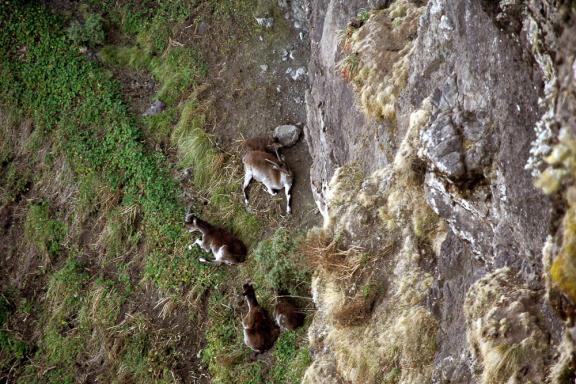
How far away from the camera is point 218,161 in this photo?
449 inches

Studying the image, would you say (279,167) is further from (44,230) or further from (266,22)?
(44,230)

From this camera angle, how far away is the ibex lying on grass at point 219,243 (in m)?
10.6

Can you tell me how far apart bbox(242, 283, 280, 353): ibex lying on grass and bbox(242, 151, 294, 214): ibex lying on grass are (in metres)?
1.65

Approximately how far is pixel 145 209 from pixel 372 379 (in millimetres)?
6601

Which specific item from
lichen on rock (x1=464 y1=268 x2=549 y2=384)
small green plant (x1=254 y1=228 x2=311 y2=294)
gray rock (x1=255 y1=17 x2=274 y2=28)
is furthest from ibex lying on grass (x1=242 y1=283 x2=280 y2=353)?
gray rock (x1=255 y1=17 x2=274 y2=28)

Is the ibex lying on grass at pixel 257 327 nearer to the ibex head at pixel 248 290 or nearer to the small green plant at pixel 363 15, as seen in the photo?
the ibex head at pixel 248 290

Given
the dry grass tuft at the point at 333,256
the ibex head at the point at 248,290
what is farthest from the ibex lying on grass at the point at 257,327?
the dry grass tuft at the point at 333,256

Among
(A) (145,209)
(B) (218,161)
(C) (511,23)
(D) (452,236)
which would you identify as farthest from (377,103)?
(A) (145,209)

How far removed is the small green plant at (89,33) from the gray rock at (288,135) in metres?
4.93

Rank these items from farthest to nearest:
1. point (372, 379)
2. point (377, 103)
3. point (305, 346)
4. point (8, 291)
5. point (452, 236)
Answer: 1. point (8, 291)
2. point (305, 346)
3. point (377, 103)
4. point (372, 379)
5. point (452, 236)

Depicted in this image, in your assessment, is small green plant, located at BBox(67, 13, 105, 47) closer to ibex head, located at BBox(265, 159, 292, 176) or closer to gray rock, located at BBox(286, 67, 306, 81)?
gray rock, located at BBox(286, 67, 306, 81)

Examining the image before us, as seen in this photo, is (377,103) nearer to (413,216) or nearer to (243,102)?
(413,216)

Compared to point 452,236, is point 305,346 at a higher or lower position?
lower

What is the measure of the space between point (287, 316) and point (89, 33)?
7655 mm
